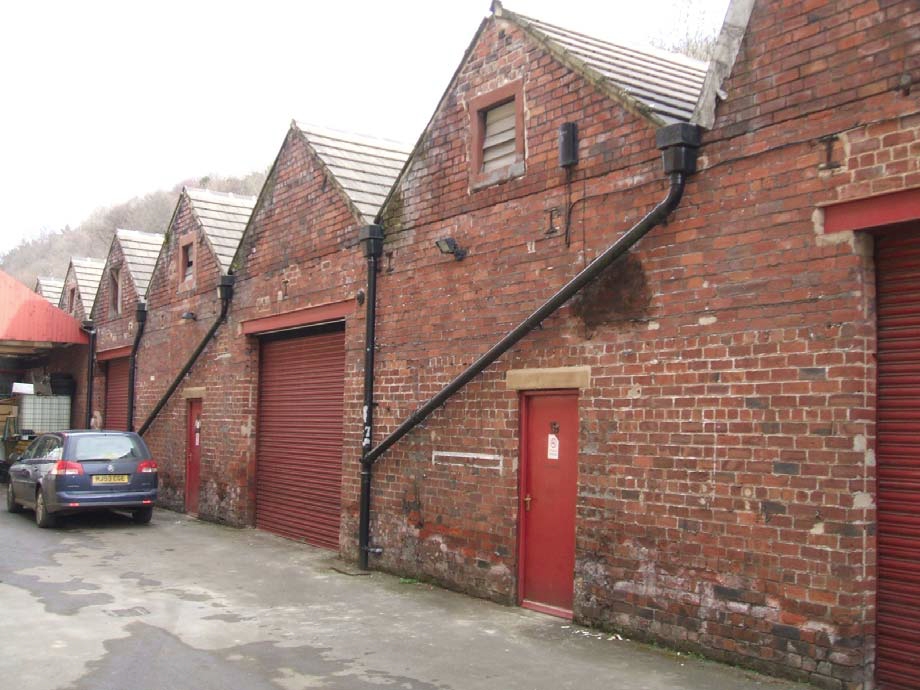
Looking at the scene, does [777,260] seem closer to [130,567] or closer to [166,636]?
[166,636]

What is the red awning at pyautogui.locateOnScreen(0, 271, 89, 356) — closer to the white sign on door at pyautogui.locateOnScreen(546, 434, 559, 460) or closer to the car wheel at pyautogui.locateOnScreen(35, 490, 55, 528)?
the car wheel at pyautogui.locateOnScreen(35, 490, 55, 528)

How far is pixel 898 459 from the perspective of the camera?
20.8ft

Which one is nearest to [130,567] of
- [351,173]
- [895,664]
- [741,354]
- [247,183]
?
[351,173]

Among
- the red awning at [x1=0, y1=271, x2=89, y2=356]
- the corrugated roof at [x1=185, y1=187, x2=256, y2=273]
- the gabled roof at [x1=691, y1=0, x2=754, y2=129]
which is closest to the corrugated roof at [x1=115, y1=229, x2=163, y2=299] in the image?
the red awning at [x1=0, y1=271, x2=89, y2=356]

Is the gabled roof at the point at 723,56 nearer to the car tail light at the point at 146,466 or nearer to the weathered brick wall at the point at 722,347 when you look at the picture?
the weathered brick wall at the point at 722,347

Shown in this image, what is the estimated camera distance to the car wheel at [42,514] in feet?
48.9

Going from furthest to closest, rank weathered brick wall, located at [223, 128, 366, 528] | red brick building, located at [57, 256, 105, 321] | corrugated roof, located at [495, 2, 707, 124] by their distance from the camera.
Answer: red brick building, located at [57, 256, 105, 321] → weathered brick wall, located at [223, 128, 366, 528] → corrugated roof, located at [495, 2, 707, 124]

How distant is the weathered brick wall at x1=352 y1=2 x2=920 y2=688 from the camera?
20.9 ft

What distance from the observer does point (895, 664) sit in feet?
20.4

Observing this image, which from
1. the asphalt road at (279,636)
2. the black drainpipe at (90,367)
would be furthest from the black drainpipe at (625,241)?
the black drainpipe at (90,367)

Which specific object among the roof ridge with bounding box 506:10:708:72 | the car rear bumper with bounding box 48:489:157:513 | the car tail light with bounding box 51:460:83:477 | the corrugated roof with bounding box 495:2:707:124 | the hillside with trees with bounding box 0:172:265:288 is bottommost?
the car rear bumper with bounding box 48:489:157:513

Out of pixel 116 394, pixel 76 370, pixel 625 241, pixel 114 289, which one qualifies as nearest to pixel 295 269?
pixel 625 241

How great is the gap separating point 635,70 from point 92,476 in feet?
34.1

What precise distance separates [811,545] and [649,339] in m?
2.18
